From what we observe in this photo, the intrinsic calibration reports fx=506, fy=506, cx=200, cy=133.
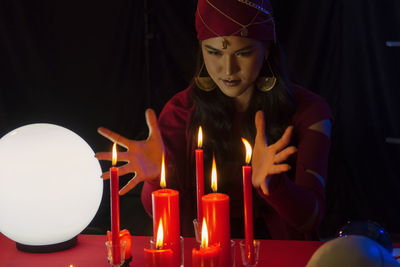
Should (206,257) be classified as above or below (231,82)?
below

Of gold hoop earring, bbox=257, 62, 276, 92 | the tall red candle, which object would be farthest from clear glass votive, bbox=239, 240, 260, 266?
gold hoop earring, bbox=257, 62, 276, 92

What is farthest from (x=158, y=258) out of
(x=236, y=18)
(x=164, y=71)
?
(x=164, y=71)

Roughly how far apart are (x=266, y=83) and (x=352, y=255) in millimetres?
1308

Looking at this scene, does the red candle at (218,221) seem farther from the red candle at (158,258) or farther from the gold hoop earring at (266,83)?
the gold hoop earring at (266,83)

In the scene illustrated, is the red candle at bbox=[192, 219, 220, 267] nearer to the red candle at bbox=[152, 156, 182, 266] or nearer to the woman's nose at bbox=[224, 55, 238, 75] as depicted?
the red candle at bbox=[152, 156, 182, 266]

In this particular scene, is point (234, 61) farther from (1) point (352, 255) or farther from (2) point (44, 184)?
(1) point (352, 255)

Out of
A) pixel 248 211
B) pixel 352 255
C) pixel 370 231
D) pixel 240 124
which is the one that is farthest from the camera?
pixel 240 124

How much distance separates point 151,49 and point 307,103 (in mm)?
1528

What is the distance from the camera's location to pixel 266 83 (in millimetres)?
2121

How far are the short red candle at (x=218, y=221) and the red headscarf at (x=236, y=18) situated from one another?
0.94 meters

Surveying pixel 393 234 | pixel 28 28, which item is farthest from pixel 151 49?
pixel 393 234

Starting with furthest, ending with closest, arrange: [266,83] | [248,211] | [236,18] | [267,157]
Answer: [266,83] → [236,18] → [267,157] → [248,211]

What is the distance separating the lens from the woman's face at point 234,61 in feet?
6.35

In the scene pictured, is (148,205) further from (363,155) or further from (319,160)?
(363,155)
